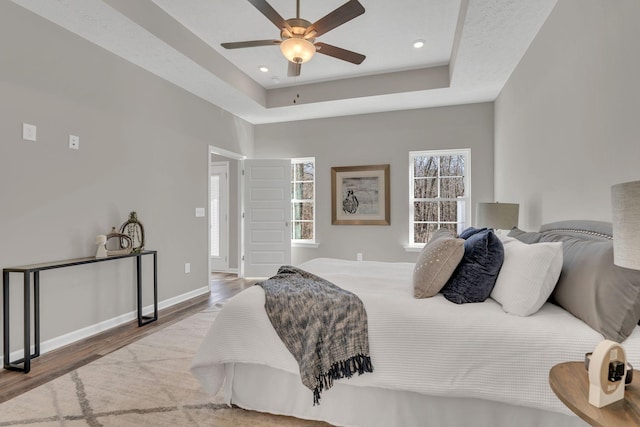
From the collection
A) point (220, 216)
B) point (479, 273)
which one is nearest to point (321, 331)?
point (479, 273)

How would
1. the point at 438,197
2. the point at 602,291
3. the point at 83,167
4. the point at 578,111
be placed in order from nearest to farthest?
the point at 602,291 → the point at 578,111 → the point at 83,167 → the point at 438,197

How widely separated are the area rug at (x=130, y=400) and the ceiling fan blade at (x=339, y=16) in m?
2.48

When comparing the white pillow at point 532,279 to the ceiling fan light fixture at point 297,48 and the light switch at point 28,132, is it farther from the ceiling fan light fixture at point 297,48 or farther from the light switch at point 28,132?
the light switch at point 28,132

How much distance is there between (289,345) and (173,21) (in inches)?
124

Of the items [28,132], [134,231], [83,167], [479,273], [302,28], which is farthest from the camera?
[134,231]

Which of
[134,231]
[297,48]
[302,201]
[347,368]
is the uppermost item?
[297,48]

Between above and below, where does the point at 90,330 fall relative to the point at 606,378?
below

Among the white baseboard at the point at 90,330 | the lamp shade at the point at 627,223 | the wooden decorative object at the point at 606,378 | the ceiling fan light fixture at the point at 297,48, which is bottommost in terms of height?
the white baseboard at the point at 90,330

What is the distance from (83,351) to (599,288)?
352 cm

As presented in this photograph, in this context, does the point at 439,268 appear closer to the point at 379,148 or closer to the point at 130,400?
the point at 130,400

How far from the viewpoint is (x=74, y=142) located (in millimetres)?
2996

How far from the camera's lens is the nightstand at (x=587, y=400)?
85 cm

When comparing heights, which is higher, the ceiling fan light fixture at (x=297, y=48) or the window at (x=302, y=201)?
the ceiling fan light fixture at (x=297, y=48)

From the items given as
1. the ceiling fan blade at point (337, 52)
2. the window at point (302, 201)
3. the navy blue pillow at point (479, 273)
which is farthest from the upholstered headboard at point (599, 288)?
the window at point (302, 201)
